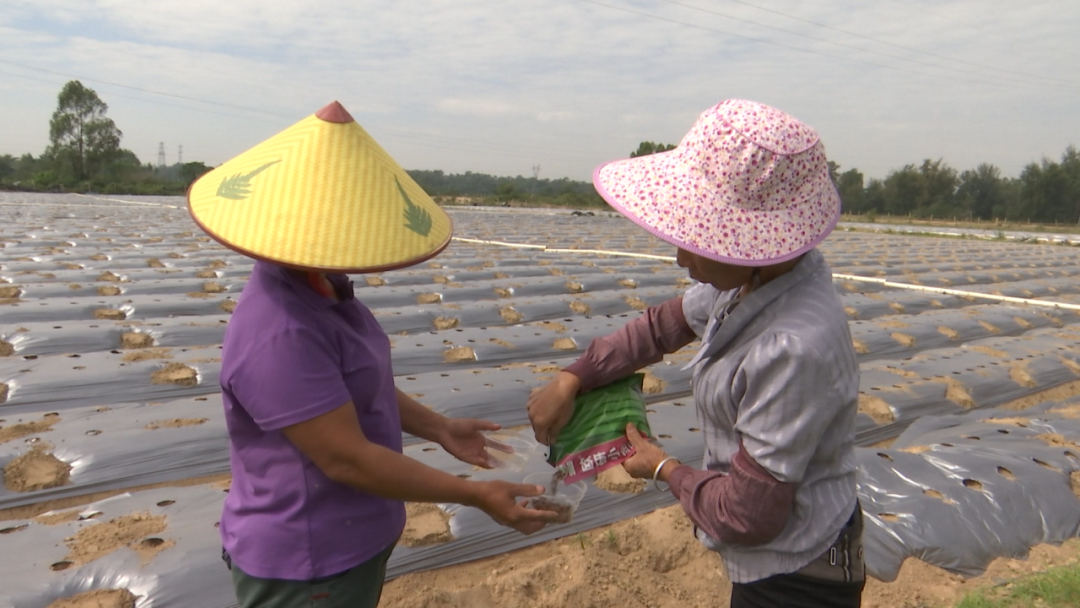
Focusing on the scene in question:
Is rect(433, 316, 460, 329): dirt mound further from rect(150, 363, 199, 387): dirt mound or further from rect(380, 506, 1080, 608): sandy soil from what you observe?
rect(380, 506, 1080, 608): sandy soil

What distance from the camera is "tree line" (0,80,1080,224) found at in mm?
28547

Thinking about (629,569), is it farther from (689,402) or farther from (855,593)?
(689,402)

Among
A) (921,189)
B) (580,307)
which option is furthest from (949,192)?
(580,307)

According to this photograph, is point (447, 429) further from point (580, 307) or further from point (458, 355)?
point (580, 307)

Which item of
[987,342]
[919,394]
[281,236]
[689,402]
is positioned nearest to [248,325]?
[281,236]

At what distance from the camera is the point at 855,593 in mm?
1099

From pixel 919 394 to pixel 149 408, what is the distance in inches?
138

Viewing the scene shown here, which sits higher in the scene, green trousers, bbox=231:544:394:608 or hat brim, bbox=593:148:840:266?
hat brim, bbox=593:148:840:266

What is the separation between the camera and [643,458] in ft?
3.83

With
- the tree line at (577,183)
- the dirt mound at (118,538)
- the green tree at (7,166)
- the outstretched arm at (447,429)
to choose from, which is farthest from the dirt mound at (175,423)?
the green tree at (7,166)

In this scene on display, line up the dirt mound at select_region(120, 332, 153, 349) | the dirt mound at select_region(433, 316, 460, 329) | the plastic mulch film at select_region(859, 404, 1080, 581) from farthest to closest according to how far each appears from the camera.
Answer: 1. the dirt mound at select_region(433, 316, 460, 329)
2. the dirt mound at select_region(120, 332, 153, 349)
3. the plastic mulch film at select_region(859, 404, 1080, 581)

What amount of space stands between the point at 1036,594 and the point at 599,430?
1.57 m

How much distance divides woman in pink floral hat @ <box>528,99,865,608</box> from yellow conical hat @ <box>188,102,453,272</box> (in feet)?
1.14

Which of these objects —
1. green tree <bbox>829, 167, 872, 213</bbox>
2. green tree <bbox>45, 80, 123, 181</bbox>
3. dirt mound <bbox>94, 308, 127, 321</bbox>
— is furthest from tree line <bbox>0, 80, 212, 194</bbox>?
green tree <bbox>829, 167, 872, 213</bbox>
